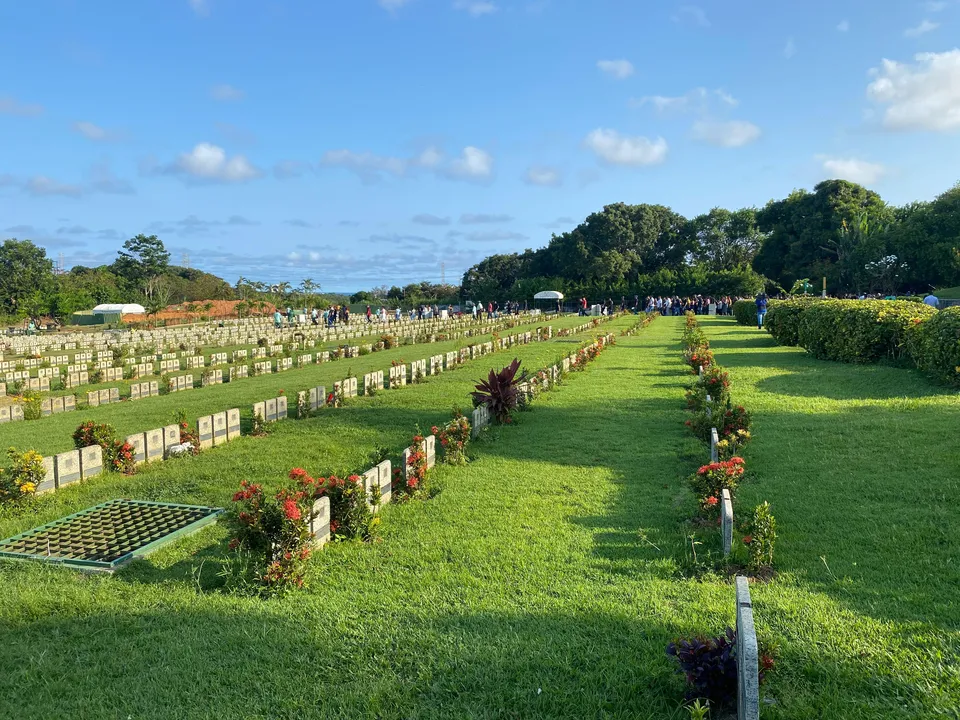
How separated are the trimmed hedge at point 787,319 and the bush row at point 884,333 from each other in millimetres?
79

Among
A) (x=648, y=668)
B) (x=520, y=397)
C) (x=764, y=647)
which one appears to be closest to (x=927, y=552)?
(x=764, y=647)

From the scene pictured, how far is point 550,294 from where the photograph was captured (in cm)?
5756

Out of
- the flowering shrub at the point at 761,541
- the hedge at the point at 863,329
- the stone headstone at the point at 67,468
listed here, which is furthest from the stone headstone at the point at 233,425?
the hedge at the point at 863,329

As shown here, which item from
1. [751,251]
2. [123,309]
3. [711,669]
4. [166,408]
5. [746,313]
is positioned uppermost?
[751,251]

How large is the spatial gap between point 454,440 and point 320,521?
2911 mm

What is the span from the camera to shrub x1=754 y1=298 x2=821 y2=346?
1953 centimetres

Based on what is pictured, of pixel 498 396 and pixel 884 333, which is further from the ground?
pixel 884 333

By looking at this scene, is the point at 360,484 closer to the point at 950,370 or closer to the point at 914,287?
the point at 950,370

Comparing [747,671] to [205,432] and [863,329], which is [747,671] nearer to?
[205,432]

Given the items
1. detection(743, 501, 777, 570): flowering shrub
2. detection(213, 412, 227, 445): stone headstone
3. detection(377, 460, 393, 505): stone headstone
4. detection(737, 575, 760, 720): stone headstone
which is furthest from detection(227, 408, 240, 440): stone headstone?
detection(737, 575, 760, 720): stone headstone

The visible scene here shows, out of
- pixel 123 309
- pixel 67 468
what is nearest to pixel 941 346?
pixel 67 468

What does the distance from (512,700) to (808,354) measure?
16.9 metres

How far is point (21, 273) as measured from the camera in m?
48.9

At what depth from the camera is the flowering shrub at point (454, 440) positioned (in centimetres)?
795
